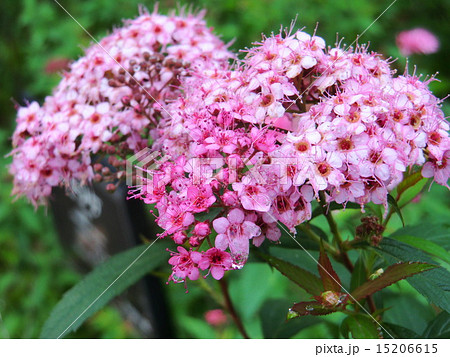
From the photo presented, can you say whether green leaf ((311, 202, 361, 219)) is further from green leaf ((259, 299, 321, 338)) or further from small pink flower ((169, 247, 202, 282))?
green leaf ((259, 299, 321, 338))

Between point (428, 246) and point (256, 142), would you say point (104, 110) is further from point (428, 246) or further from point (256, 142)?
point (428, 246)

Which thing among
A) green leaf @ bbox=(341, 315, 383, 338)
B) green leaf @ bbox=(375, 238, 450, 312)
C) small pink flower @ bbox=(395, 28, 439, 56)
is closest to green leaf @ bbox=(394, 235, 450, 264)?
green leaf @ bbox=(375, 238, 450, 312)

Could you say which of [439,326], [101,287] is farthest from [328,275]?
[101,287]

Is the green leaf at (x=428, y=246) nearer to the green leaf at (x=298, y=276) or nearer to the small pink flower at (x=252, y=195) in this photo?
the green leaf at (x=298, y=276)

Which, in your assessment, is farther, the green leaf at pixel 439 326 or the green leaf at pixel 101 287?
the green leaf at pixel 101 287

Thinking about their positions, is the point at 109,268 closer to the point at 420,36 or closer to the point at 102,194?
the point at 102,194

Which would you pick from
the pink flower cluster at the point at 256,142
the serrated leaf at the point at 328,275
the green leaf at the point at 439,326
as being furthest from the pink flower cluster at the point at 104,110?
the green leaf at the point at 439,326
